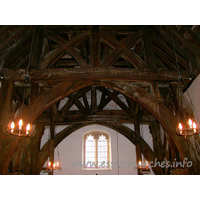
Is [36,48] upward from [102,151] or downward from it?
upward

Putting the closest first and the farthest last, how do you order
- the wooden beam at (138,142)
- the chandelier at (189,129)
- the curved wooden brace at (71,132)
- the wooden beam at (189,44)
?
the chandelier at (189,129)
the wooden beam at (189,44)
the curved wooden brace at (71,132)
the wooden beam at (138,142)

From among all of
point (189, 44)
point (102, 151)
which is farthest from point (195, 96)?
point (102, 151)

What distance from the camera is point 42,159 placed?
23.7 ft

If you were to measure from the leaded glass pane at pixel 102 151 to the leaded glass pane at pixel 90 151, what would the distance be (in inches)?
11.1

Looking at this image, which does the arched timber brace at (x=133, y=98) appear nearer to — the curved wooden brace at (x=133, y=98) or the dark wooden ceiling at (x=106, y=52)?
the curved wooden brace at (x=133, y=98)

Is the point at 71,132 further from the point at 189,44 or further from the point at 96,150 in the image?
the point at 189,44

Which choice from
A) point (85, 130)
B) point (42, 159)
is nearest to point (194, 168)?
point (42, 159)

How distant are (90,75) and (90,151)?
18.1 ft

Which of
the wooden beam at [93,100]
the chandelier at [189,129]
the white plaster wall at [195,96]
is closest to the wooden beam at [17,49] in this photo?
the wooden beam at [93,100]

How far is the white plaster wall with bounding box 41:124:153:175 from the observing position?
9.06 m

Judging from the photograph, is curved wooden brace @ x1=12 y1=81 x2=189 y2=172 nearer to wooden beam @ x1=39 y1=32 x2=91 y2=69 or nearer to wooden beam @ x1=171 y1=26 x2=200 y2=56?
wooden beam @ x1=39 y1=32 x2=91 y2=69

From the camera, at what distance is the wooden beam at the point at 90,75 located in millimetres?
4984

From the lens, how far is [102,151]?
9.61 metres

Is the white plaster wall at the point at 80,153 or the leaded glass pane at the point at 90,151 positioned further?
the leaded glass pane at the point at 90,151
